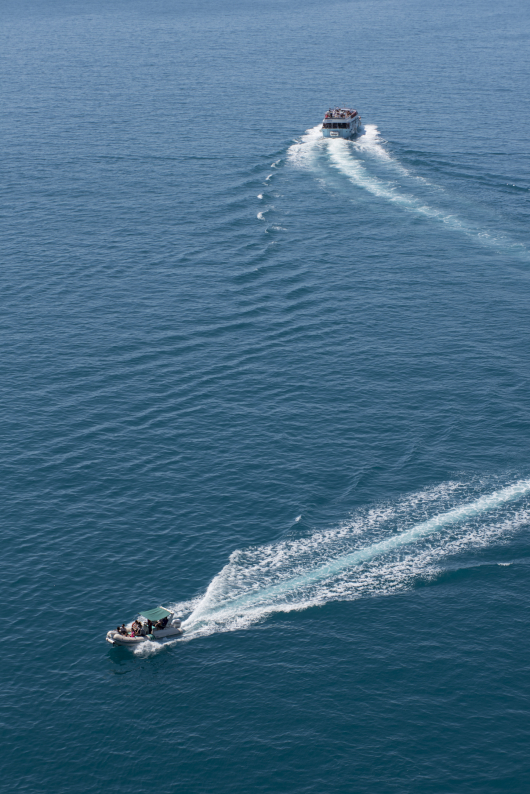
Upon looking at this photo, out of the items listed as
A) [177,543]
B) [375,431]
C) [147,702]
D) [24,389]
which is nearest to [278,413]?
[375,431]

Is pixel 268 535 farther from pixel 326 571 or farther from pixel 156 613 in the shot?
pixel 156 613

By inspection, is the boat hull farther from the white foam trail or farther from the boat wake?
the white foam trail

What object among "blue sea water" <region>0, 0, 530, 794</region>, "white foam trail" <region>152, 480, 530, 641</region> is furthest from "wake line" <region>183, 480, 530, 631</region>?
"blue sea water" <region>0, 0, 530, 794</region>

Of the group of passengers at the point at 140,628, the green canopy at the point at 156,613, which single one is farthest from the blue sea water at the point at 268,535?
the green canopy at the point at 156,613

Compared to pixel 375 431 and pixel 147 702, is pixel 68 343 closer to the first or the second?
pixel 375 431

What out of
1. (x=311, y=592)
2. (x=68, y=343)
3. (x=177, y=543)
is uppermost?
(x=68, y=343)
